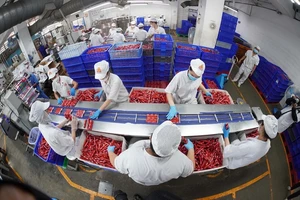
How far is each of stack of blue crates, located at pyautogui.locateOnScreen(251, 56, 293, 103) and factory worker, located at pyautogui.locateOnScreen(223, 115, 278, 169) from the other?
4.52 m

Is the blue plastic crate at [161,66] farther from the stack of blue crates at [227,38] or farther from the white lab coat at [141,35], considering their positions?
the white lab coat at [141,35]

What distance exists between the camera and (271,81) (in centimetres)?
658

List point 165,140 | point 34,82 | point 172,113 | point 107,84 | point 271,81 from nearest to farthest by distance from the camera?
point 165,140, point 172,113, point 107,84, point 34,82, point 271,81

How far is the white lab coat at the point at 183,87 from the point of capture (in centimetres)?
347

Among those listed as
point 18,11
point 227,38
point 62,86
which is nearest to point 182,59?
point 227,38

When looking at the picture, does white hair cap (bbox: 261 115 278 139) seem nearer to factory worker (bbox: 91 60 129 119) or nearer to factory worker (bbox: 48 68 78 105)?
factory worker (bbox: 91 60 129 119)

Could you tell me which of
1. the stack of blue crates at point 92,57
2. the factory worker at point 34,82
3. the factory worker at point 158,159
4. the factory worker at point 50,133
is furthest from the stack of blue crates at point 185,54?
the factory worker at point 34,82

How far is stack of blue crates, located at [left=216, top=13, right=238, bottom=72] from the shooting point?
6.33 meters

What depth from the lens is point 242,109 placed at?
11.6 ft

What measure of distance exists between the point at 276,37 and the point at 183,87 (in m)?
6.67

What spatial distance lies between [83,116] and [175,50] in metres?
3.71

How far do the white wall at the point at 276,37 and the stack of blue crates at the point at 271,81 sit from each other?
47cm

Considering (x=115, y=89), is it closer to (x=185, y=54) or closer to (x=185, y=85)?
(x=185, y=85)

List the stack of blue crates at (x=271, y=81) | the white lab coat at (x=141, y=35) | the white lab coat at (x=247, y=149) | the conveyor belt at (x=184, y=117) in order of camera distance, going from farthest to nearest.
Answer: the white lab coat at (x=141, y=35) → the stack of blue crates at (x=271, y=81) → the conveyor belt at (x=184, y=117) → the white lab coat at (x=247, y=149)
